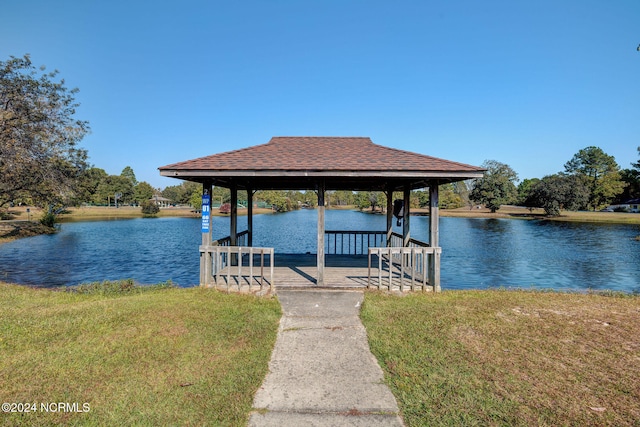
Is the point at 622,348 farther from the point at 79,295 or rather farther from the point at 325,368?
the point at 79,295

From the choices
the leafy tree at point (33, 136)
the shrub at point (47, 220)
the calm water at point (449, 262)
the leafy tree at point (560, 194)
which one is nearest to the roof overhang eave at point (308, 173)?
the calm water at point (449, 262)

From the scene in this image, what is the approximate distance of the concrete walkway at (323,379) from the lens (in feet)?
10.8

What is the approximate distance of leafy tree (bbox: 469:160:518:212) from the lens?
2630 inches

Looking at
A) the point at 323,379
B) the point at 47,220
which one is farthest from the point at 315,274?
the point at 47,220

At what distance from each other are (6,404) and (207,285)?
4910 mm

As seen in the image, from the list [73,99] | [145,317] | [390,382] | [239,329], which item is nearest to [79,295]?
[145,317]

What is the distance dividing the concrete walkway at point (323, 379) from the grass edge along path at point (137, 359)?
0.21 m

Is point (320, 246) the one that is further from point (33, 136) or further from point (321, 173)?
point (33, 136)

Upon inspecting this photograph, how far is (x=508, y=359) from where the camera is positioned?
14.6ft

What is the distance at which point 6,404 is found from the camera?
10.8 ft

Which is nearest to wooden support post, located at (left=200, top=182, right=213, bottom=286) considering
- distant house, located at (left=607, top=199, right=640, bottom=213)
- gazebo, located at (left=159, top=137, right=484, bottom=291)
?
gazebo, located at (left=159, top=137, right=484, bottom=291)

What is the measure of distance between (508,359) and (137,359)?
4.96 m

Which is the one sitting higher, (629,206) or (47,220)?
(629,206)

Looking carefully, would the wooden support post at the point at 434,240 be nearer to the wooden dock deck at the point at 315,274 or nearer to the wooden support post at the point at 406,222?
the wooden dock deck at the point at 315,274
